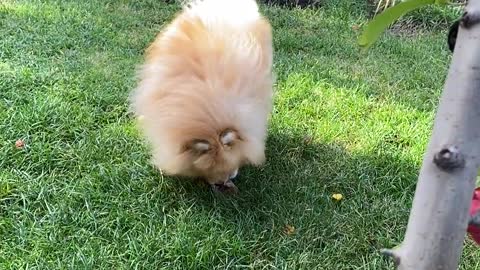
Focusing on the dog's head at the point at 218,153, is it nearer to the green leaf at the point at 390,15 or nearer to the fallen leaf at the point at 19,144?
the fallen leaf at the point at 19,144

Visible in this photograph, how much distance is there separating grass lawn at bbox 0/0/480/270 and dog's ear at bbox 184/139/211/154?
0.34 meters

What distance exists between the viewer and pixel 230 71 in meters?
2.76

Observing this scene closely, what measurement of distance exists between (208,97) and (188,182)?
0.54 m

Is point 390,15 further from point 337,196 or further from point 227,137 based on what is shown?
point 337,196

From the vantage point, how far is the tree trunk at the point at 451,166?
1.70ft

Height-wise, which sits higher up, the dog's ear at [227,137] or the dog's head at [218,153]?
the dog's ear at [227,137]

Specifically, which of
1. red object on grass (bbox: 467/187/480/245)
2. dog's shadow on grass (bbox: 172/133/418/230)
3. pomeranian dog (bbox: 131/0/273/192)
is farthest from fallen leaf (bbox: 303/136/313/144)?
red object on grass (bbox: 467/187/480/245)

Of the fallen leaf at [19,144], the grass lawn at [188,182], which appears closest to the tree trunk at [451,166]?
the grass lawn at [188,182]

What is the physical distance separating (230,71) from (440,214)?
226cm

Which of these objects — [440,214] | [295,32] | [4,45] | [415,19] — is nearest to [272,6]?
[295,32]

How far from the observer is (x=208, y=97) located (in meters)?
2.63

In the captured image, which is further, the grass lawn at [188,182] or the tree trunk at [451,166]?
the grass lawn at [188,182]

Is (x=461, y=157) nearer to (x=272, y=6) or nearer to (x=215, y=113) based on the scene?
(x=215, y=113)

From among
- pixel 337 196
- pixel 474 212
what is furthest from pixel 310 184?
pixel 474 212
